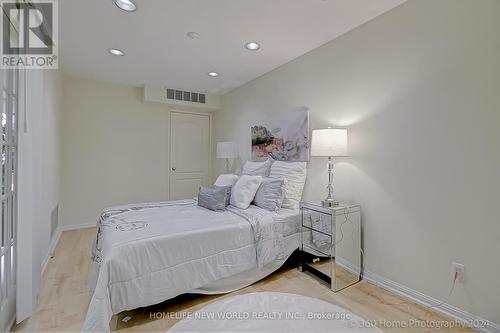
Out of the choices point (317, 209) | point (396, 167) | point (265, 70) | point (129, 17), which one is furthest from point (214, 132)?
point (396, 167)

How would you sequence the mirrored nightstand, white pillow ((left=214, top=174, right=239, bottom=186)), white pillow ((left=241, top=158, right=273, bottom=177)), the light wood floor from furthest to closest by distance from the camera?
white pillow ((left=241, top=158, right=273, bottom=177))
white pillow ((left=214, top=174, right=239, bottom=186))
the mirrored nightstand
the light wood floor

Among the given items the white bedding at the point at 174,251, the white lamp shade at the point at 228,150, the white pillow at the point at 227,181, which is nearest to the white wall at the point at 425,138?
the white bedding at the point at 174,251

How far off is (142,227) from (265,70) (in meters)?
2.68

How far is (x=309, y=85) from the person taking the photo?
9.73ft

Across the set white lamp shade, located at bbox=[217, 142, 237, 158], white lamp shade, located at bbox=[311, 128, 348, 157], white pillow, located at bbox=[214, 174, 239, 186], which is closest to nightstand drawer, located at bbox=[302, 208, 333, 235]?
white lamp shade, located at bbox=[311, 128, 348, 157]

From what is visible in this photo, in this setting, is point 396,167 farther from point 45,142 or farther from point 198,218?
point 45,142

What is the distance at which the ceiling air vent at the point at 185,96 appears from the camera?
4.40 metres

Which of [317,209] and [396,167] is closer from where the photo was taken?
[396,167]

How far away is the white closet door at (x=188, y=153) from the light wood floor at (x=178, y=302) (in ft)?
7.87

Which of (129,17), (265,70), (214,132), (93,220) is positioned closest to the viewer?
(129,17)

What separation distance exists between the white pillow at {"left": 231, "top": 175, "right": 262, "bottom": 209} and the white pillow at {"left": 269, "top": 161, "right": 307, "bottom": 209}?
0.34 metres

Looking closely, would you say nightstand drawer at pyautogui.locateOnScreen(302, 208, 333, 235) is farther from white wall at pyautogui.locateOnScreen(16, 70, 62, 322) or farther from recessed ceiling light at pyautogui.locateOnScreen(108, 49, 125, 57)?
recessed ceiling light at pyautogui.locateOnScreen(108, 49, 125, 57)

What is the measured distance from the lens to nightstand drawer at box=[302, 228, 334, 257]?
7.44ft

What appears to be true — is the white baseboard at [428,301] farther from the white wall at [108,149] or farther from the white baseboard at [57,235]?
the white wall at [108,149]
